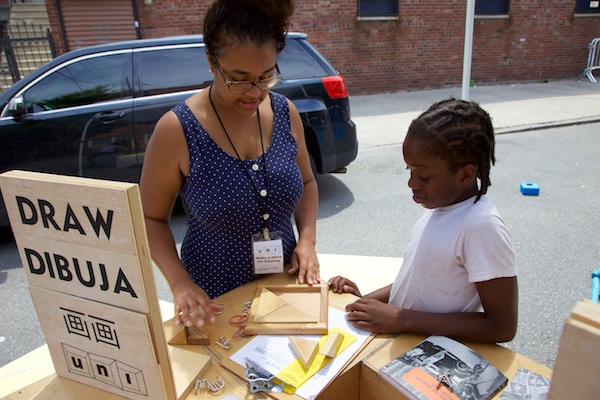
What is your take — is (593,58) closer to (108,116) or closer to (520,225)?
(520,225)

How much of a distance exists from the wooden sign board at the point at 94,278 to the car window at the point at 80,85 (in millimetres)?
3370

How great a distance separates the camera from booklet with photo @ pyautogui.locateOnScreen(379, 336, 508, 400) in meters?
1.03

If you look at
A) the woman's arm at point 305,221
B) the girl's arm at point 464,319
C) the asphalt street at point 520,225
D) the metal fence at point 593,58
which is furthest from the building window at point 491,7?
the girl's arm at point 464,319

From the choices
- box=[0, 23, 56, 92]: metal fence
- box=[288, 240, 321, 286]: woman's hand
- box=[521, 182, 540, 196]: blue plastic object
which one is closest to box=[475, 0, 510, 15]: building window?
box=[521, 182, 540, 196]: blue plastic object

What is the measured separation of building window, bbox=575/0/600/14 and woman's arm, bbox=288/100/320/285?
13766mm

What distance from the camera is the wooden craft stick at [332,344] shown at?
1.17 metres

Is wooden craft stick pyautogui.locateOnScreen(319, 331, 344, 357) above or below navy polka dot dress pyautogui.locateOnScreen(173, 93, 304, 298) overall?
below

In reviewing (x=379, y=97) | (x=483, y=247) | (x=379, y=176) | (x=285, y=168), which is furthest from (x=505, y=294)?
(x=379, y=97)

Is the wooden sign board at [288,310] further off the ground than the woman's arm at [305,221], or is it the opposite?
the woman's arm at [305,221]

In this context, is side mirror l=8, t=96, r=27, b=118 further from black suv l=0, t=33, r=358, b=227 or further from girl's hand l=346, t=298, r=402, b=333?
girl's hand l=346, t=298, r=402, b=333

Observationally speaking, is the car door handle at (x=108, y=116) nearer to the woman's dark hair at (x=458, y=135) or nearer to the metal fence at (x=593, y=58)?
the woman's dark hair at (x=458, y=135)

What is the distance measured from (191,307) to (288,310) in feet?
0.95

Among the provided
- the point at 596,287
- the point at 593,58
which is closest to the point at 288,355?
the point at 596,287

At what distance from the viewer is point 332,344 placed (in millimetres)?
1178
